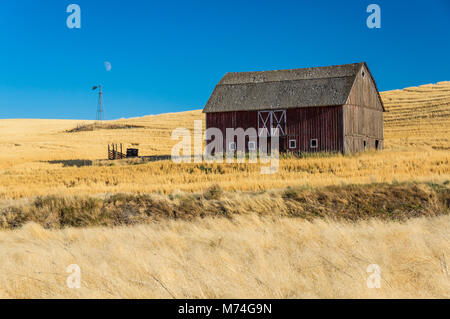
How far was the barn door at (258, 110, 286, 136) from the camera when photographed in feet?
110

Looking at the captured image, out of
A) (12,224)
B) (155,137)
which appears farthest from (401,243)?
(155,137)

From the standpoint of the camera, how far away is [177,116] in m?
80.5

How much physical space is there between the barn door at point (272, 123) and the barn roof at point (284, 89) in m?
Answer: 0.48

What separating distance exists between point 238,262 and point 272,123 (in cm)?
2720

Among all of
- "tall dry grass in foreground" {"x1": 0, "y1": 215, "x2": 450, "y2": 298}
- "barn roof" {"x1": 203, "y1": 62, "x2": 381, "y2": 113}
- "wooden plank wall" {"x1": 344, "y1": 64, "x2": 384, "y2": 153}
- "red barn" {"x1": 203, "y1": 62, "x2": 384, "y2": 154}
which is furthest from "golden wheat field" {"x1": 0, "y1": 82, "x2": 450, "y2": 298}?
"barn roof" {"x1": 203, "y1": 62, "x2": 381, "y2": 113}

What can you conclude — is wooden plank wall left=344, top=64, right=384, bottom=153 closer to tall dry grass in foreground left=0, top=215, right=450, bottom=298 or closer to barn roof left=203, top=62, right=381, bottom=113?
barn roof left=203, top=62, right=381, bottom=113

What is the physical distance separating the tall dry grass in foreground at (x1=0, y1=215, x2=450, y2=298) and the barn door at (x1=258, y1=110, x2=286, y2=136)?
24.1 m

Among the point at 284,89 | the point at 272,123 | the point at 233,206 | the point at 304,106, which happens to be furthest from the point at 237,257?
the point at 284,89

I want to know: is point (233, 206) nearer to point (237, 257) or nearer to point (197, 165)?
point (237, 257)

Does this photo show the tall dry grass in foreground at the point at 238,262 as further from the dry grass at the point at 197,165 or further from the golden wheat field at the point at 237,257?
the dry grass at the point at 197,165

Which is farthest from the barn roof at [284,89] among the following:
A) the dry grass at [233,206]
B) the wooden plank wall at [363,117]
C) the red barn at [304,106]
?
the dry grass at [233,206]

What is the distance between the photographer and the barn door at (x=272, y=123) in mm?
33625

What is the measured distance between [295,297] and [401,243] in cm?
292
